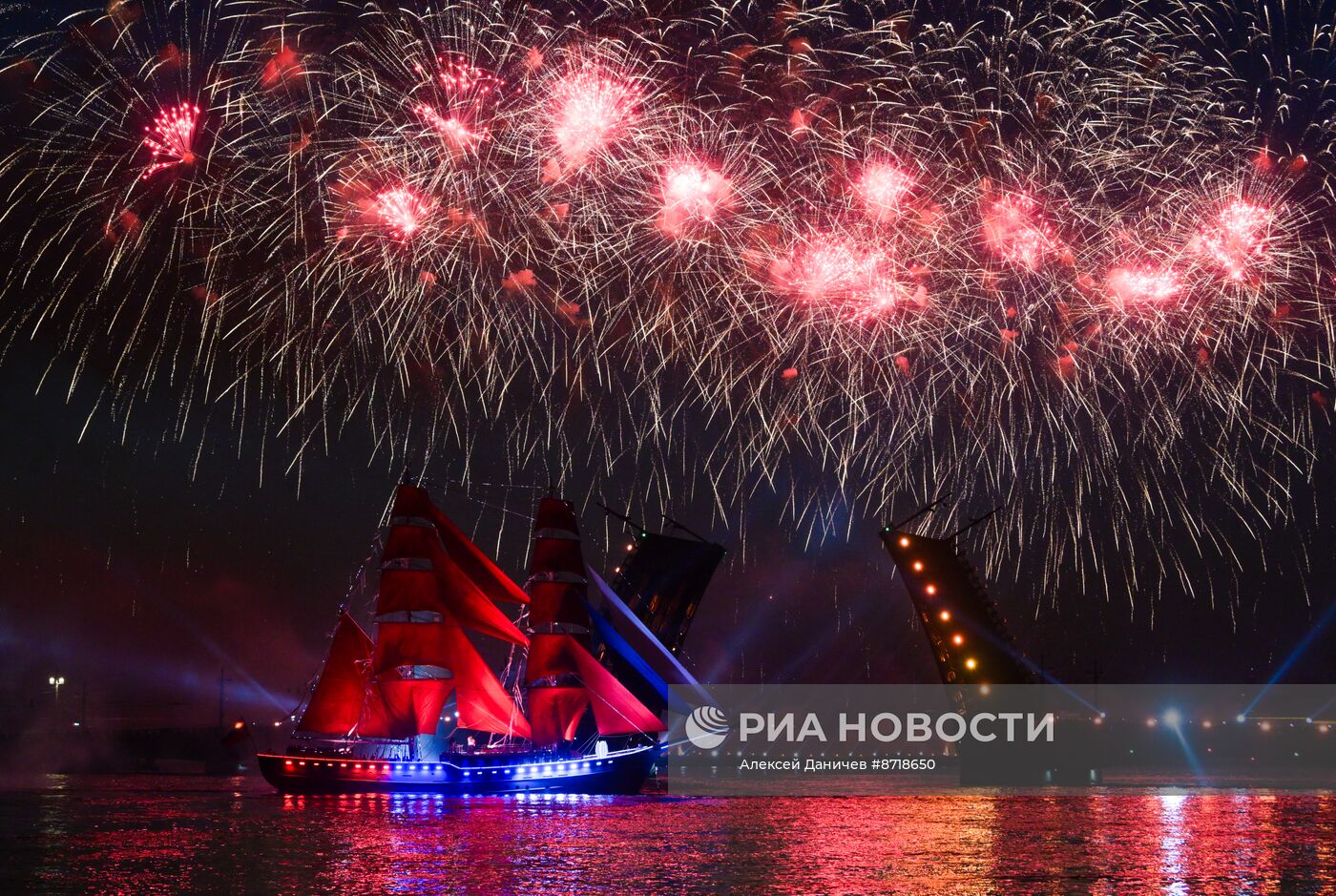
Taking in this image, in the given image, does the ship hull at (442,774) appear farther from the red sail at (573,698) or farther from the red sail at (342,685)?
the red sail at (342,685)

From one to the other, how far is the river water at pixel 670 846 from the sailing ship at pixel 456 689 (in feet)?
18.7

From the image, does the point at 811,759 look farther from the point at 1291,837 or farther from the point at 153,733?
the point at 1291,837

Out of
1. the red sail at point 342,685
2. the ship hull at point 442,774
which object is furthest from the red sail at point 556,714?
the red sail at point 342,685

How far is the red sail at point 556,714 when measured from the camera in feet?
198

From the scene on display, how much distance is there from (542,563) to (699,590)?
728 centimetres

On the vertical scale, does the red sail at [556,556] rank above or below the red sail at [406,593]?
above

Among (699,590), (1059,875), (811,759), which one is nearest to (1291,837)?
(1059,875)

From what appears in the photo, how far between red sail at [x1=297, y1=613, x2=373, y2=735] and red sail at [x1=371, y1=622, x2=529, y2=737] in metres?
2.27

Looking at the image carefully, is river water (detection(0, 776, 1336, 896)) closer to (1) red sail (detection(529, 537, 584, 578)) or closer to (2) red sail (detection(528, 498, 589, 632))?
(2) red sail (detection(528, 498, 589, 632))

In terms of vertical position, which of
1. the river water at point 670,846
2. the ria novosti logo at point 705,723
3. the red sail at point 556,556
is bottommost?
the river water at point 670,846

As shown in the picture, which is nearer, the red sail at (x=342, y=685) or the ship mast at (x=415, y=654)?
the ship mast at (x=415, y=654)

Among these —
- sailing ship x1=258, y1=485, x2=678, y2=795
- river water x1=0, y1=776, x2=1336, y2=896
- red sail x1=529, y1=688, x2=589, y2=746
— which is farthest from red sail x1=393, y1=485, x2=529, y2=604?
river water x1=0, y1=776, x2=1336, y2=896

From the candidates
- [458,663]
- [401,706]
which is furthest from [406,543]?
[401,706]

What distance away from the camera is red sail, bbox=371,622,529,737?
2270 inches
